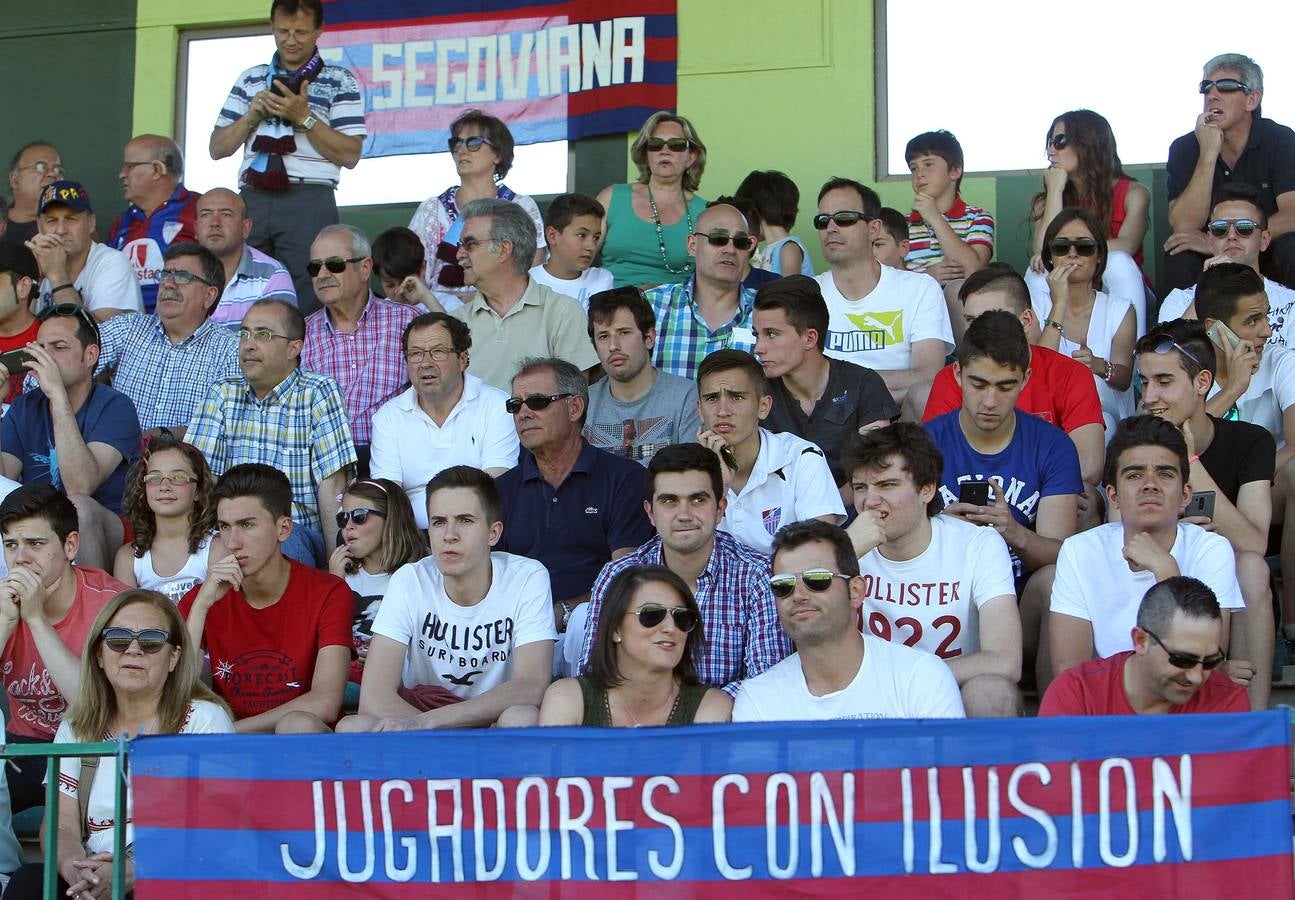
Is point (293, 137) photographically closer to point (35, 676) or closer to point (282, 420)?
point (282, 420)

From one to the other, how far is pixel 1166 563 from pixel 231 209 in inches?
201

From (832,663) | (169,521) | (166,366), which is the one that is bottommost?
(832,663)

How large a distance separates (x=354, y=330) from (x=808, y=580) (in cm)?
356

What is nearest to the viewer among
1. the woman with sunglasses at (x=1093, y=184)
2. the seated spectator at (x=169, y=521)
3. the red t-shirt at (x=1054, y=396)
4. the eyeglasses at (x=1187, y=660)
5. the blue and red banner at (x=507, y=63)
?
the eyeglasses at (x=1187, y=660)

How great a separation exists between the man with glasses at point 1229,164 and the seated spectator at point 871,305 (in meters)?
1.30

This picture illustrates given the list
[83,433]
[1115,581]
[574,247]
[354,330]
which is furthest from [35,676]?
[1115,581]

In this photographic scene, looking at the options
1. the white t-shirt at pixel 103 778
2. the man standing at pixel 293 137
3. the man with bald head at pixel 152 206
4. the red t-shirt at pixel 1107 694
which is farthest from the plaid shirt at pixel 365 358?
the red t-shirt at pixel 1107 694

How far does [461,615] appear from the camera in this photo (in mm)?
5832

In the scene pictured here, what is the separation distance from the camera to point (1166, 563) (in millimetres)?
5289

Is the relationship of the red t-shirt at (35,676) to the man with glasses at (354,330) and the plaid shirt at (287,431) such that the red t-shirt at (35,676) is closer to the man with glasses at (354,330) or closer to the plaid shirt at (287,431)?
the plaid shirt at (287,431)

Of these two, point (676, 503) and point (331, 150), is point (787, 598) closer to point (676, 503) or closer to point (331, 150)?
point (676, 503)

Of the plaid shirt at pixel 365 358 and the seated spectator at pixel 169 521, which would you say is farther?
the plaid shirt at pixel 365 358

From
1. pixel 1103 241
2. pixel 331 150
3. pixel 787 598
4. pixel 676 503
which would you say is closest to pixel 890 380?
pixel 1103 241

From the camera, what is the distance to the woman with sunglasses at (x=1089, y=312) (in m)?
7.40
